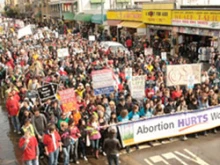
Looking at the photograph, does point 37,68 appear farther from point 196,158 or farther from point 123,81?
point 196,158

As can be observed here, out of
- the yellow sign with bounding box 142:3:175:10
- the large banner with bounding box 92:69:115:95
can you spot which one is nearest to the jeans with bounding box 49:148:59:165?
the large banner with bounding box 92:69:115:95

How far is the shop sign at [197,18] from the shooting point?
21828 mm

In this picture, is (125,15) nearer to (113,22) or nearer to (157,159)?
(113,22)

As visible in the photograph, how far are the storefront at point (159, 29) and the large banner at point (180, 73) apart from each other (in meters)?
13.9

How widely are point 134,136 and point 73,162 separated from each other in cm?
190

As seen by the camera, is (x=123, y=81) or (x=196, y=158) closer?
(x=196, y=158)

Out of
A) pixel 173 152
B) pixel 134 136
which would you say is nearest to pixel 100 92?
pixel 134 136

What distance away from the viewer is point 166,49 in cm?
2752

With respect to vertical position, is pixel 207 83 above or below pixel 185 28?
below

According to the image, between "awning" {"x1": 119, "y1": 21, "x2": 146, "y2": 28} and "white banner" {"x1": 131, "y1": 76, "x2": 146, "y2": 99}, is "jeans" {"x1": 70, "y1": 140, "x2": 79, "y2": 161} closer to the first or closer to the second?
"white banner" {"x1": 131, "y1": 76, "x2": 146, "y2": 99}

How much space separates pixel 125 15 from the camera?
34906 mm

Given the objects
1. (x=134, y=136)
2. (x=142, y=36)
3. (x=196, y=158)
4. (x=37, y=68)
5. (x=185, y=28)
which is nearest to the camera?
(x=196, y=158)

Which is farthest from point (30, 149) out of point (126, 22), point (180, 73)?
point (126, 22)

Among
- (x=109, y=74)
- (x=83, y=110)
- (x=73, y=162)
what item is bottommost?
(x=73, y=162)
